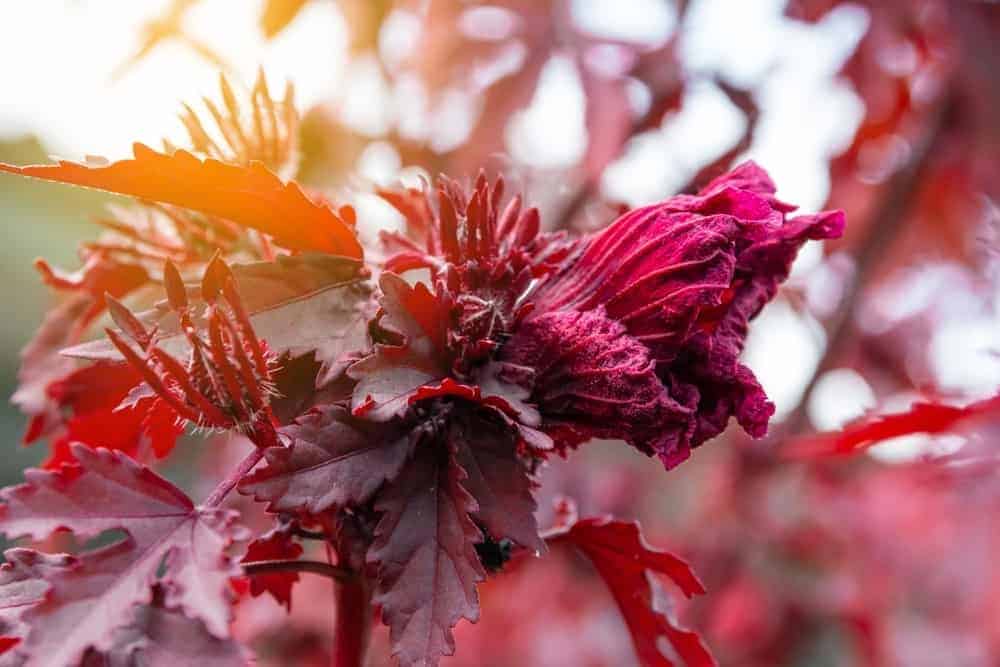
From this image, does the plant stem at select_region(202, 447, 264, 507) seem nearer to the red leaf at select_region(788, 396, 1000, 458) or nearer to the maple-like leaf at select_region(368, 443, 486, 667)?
the maple-like leaf at select_region(368, 443, 486, 667)

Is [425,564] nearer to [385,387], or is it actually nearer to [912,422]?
[385,387]

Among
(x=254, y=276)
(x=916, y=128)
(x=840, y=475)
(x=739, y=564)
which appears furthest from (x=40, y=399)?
(x=840, y=475)

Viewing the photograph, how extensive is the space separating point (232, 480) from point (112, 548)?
67 mm

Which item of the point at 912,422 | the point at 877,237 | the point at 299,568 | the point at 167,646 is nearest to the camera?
the point at 167,646

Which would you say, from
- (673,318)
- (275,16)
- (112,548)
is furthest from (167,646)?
(275,16)

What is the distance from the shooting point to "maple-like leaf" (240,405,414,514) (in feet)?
1.45

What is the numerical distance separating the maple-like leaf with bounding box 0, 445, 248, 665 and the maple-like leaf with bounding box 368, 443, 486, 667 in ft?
0.26

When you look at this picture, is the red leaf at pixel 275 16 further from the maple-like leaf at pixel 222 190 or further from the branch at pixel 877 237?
the branch at pixel 877 237

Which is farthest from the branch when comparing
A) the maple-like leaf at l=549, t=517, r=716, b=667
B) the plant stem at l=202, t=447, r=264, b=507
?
the plant stem at l=202, t=447, r=264, b=507

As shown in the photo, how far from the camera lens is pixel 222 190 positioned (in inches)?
18.5

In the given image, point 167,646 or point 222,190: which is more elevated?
point 222,190

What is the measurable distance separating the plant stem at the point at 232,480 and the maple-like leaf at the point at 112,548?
0.01 metres

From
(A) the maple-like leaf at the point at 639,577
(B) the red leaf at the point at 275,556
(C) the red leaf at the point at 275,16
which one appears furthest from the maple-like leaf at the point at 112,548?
(C) the red leaf at the point at 275,16

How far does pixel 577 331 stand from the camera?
0.47 metres
